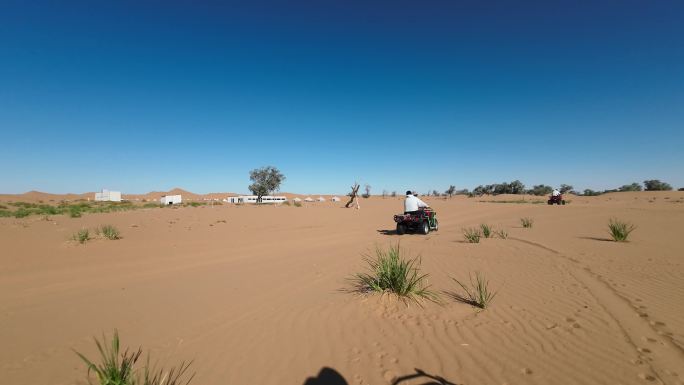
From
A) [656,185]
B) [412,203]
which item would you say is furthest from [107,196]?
[656,185]

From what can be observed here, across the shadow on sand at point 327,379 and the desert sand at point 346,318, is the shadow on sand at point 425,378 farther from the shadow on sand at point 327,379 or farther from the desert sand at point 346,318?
the shadow on sand at point 327,379

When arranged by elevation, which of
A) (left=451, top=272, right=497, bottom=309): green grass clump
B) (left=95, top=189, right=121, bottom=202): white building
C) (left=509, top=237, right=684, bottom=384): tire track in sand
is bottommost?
(left=509, top=237, right=684, bottom=384): tire track in sand

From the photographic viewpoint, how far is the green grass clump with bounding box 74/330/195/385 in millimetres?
2520

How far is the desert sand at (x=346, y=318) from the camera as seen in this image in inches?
124

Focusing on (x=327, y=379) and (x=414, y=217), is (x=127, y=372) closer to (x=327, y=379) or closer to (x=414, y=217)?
(x=327, y=379)

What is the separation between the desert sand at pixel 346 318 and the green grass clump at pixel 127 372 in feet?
0.61

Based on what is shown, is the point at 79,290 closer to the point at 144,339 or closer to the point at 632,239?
the point at 144,339

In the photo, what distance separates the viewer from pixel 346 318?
4336 millimetres

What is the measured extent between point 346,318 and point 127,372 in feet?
8.47

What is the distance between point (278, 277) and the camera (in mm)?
6898

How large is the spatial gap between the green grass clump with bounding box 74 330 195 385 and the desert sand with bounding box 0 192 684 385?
185 mm

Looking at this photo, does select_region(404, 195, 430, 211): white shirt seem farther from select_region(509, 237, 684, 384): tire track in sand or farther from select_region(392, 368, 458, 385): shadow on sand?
select_region(392, 368, 458, 385): shadow on sand

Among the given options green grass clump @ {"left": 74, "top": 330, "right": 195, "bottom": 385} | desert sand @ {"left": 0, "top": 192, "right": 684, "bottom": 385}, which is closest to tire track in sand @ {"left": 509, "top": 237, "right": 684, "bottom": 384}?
desert sand @ {"left": 0, "top": 192, "right": 684, "bottom": 385}

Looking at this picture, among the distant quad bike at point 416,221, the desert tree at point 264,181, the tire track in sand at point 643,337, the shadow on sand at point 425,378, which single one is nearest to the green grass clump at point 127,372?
the shadow on sand at point 425,378
